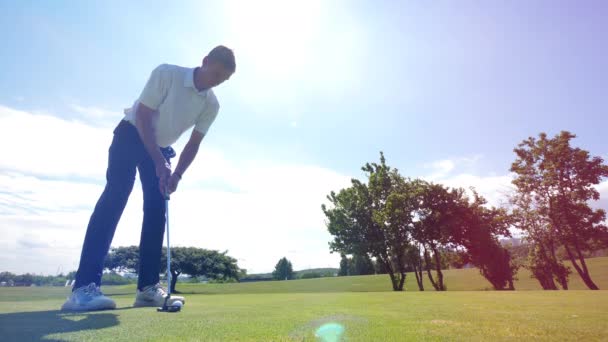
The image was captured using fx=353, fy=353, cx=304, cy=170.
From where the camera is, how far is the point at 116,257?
171 ft

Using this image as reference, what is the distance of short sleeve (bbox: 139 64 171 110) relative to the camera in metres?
3.78

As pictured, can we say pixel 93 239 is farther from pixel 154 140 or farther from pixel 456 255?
pixel 456 255

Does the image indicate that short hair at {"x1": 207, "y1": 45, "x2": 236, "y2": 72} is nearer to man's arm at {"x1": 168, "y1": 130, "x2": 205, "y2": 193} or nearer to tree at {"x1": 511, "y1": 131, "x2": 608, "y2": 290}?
man's arm at {"x1": 168, "y1": 130, "x2": 205, "y2": 193}

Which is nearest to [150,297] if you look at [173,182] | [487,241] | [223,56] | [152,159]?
[173,182]

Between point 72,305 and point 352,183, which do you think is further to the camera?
point 352,183

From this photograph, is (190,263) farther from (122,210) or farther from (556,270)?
(122,210)

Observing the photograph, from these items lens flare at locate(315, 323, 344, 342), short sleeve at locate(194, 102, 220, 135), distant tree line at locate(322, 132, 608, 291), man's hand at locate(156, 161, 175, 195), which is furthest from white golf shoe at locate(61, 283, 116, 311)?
distant tree line at locate(322, 132, 608, 291)

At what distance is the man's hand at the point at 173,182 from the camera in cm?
390

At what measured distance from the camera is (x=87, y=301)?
3.34 metres

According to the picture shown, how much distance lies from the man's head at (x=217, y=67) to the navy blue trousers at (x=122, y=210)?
3.30 feet

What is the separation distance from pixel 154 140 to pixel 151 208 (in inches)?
34.5

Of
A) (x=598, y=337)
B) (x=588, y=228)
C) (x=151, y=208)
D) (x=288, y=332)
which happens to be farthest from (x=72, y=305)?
(x=588, y=228)

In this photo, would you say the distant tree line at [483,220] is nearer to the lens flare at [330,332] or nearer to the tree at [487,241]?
the tree at [487,241]

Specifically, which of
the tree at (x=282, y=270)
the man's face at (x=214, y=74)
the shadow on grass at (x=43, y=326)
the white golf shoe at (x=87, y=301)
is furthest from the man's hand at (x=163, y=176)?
the tree at (x=282, y=270)
